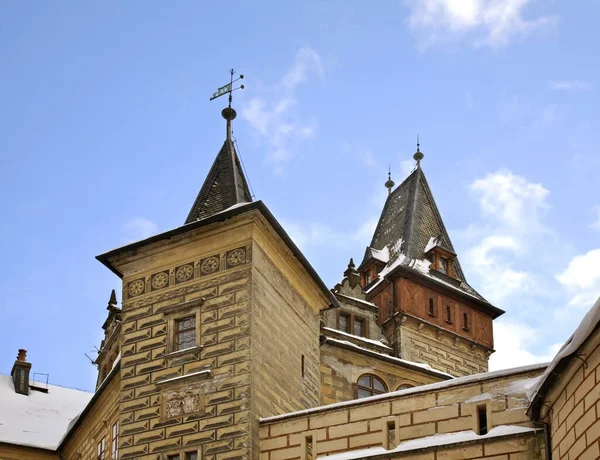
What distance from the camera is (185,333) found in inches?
989

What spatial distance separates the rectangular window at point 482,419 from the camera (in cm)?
2105

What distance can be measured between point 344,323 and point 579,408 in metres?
18.1

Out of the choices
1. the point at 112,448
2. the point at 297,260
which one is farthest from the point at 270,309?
the point at 112,448

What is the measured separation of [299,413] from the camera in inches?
918

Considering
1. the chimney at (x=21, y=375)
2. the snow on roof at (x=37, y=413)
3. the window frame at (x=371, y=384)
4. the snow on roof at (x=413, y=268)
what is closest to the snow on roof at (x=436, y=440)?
the window frame at (x=371, y=384)

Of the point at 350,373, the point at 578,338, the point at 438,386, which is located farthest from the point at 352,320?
the point at 578,338

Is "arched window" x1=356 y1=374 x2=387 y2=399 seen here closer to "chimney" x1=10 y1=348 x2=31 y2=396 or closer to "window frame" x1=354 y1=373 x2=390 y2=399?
"window frame" x1=354 y1=373 x2=390 y2=399

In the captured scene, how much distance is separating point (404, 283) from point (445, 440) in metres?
17.2

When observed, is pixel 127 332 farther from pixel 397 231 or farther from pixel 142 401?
pixel 397 231

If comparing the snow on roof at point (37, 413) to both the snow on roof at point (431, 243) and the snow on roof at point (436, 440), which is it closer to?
the snow on roof at point (431, 243)

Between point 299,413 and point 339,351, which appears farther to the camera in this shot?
point 339,351

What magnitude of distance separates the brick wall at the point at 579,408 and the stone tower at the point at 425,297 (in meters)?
17.1

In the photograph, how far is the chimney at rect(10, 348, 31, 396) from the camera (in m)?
40.6

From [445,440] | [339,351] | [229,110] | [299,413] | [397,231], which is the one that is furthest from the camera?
[397,231]
